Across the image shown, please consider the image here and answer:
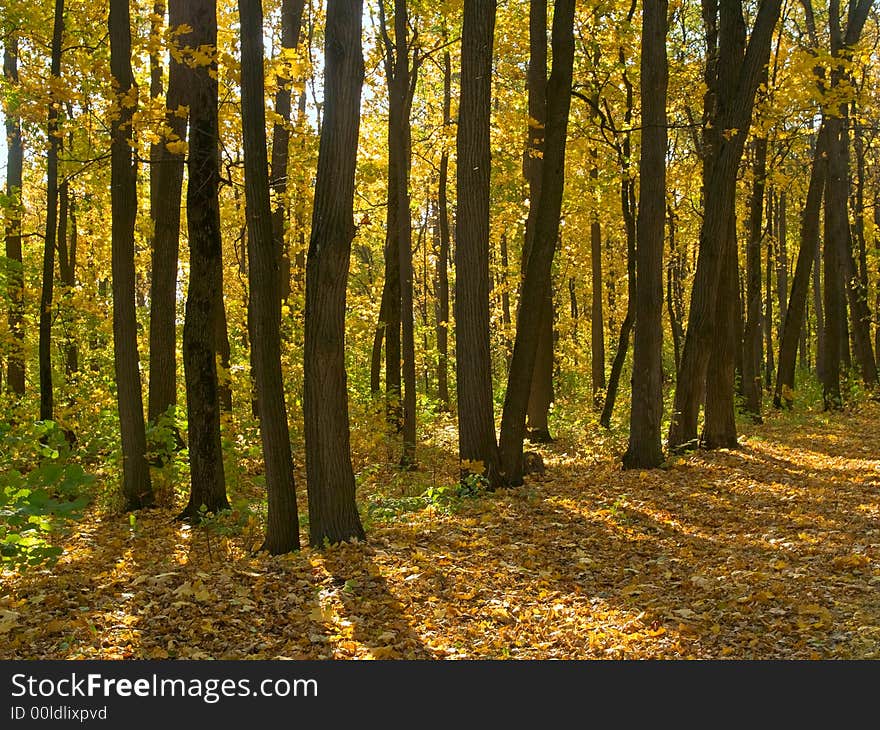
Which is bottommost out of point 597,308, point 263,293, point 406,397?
point 406,397

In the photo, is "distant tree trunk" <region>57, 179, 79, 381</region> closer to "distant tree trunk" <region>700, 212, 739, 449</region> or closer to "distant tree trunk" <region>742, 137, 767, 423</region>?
"distant tree trunk" <region>700, 212, 739, 449</region>

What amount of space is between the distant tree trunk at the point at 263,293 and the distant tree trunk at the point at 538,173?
4.03 meters

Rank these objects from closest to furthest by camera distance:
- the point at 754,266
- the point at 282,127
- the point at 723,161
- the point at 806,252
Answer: the point at 723,161, the point at 282,127, the point at 754,266, the point at 806,252

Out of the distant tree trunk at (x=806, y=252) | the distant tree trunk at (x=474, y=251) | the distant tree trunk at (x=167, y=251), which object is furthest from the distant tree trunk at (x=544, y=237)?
the distant tree trunk at (x=806, y=252)

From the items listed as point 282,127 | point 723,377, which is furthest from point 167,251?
point 723,377

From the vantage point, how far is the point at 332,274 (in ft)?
24.0

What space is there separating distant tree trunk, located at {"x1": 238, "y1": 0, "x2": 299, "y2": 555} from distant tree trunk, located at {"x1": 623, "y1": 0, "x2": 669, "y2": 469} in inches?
233

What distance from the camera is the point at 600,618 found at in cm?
586

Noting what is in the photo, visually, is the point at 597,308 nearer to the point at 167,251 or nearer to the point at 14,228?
the point at 167,251

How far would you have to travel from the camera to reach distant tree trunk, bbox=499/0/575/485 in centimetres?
1010

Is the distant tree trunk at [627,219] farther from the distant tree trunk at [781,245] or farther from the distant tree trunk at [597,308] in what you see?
the distant tree trunk at [781,245]

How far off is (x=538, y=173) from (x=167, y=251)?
6568 mm

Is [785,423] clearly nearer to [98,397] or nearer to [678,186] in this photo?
[678,186]

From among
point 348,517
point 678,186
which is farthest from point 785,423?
point 348,517
